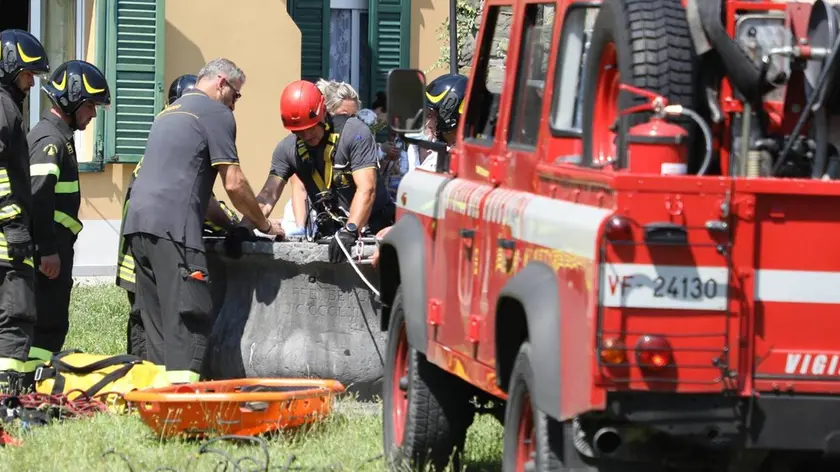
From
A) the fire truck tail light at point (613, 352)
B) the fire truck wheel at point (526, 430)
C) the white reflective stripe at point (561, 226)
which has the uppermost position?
the white reflective stripe at point (561, 226)

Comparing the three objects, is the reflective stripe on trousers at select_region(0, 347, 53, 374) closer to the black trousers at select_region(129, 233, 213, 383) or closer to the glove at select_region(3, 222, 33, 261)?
the glove at select_region(3, 222, 33, 261)

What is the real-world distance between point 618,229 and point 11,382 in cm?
542

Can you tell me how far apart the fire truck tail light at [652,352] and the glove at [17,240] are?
17.2 ft

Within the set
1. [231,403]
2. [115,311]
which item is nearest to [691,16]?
[231,403]

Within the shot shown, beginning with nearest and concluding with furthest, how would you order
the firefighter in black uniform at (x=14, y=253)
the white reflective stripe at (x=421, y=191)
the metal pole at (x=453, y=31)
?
the white reflective stripe at (x=421, y=191) → the metal pole at (x=453, y=31) → the firefighter in black uniform at (x=14, y=253)

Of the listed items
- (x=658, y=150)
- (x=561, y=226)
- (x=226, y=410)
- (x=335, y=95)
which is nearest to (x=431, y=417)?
(x=226, y=410)

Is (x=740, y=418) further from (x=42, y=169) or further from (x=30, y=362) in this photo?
(x=42, y=169)

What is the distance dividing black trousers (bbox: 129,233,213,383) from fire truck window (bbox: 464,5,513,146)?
2742 mm

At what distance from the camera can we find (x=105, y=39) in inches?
614

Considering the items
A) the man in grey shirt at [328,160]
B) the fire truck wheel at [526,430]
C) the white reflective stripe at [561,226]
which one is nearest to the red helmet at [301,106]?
the man in grey shirt at [328,160]

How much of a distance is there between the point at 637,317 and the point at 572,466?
581mm

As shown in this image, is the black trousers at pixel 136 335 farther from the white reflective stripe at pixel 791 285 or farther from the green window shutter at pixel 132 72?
the white reflective stripe at pixel 791 285

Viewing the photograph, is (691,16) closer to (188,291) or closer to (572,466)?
(572,466)

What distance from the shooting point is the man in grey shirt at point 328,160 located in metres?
9.81
